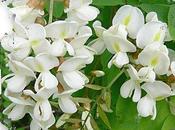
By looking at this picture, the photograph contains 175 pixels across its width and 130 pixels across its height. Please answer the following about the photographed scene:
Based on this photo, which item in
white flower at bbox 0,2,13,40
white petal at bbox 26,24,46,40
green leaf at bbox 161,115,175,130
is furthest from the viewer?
green leaf at bbox 161,115,175,130

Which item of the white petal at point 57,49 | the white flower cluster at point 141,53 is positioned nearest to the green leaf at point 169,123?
the white flower cluster at point 141,53

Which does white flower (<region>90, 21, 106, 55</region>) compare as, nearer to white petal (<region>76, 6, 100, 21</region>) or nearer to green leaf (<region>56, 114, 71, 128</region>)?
white petal (<region>76, 6, 100, 21</region>)

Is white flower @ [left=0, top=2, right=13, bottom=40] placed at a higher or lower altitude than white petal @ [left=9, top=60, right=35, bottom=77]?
higher

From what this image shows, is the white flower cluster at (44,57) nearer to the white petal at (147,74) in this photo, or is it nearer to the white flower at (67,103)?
the white flower at (67,103)

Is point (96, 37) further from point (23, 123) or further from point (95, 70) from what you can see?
point (23, 123)

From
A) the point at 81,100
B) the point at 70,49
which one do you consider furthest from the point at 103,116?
the point at 70,49

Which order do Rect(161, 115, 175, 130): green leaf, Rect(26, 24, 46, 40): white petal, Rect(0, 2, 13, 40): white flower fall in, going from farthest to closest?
1. Rect(161, 115, 175, 130): green leaf
2. Rect(26, 24, 46, 40): white petal
3. Rect(0, 2, 13, 40): white flower

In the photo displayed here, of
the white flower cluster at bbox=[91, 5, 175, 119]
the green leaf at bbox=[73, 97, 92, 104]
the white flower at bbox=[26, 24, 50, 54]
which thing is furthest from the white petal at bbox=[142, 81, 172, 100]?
the white flower at bbox=[26, 24, 50, 54]
